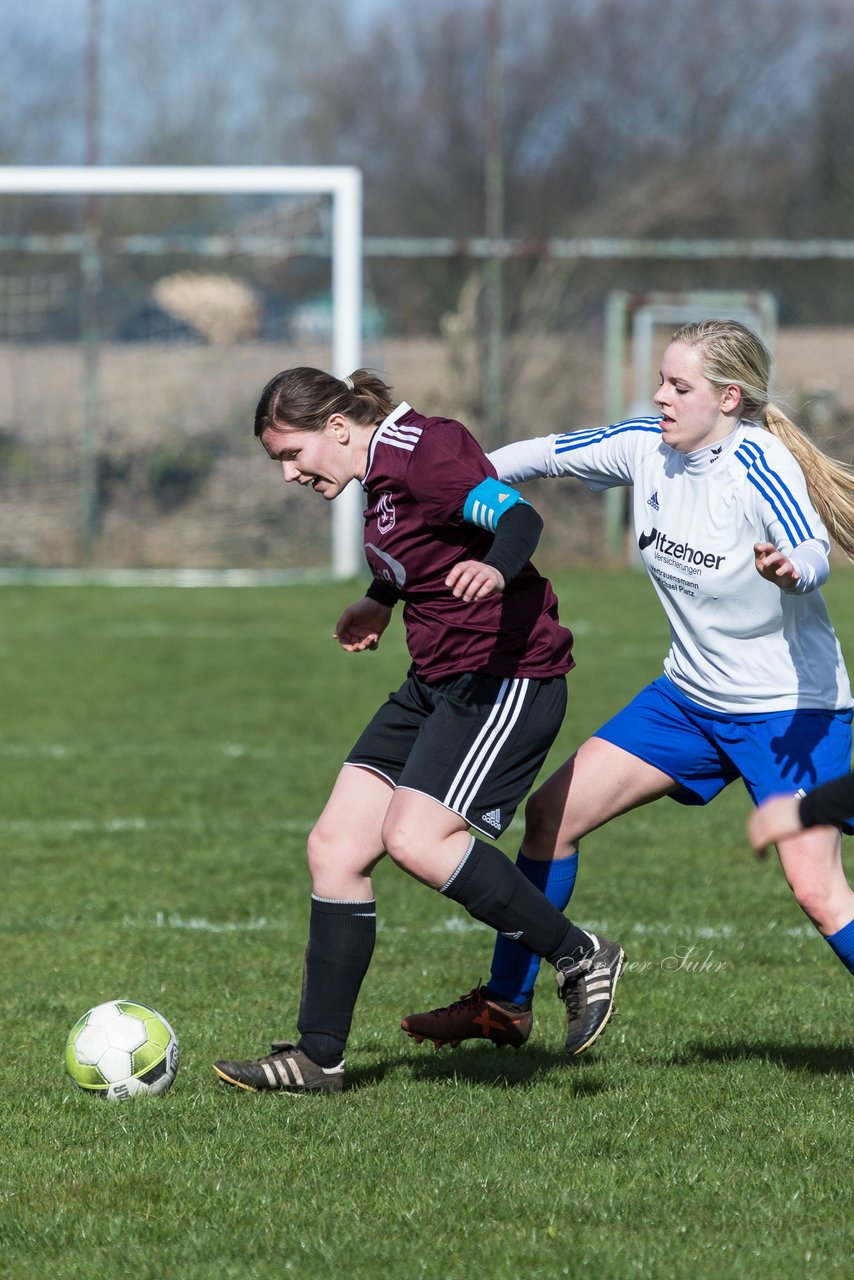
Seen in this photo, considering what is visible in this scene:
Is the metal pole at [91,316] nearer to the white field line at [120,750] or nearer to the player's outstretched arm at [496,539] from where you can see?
the white field line at [120,750]

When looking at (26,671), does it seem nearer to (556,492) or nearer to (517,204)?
(556,492)

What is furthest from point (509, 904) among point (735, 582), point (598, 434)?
point (598, 434)

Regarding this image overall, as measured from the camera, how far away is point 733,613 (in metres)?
4.18

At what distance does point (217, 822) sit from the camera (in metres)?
7.53

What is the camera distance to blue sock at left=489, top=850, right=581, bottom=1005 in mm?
4531

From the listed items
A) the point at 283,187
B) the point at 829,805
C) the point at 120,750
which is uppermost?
the point at 283,187

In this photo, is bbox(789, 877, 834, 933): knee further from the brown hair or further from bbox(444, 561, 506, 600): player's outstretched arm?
the brown hair

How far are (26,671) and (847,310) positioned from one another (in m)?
10.4

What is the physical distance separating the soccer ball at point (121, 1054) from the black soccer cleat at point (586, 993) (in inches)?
37.7

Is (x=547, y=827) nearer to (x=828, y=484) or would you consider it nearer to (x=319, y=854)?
(x=319, y=854)

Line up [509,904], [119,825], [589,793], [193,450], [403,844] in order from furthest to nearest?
[193,450] < [119,825] < [589,793] < [509,904] < [403,844]

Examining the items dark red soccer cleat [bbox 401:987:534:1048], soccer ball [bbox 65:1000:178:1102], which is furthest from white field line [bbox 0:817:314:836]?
soccer ball [bbox 65:1000:178:1102]

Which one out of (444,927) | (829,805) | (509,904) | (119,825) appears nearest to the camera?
(829,805)

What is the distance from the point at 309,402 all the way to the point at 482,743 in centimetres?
89
